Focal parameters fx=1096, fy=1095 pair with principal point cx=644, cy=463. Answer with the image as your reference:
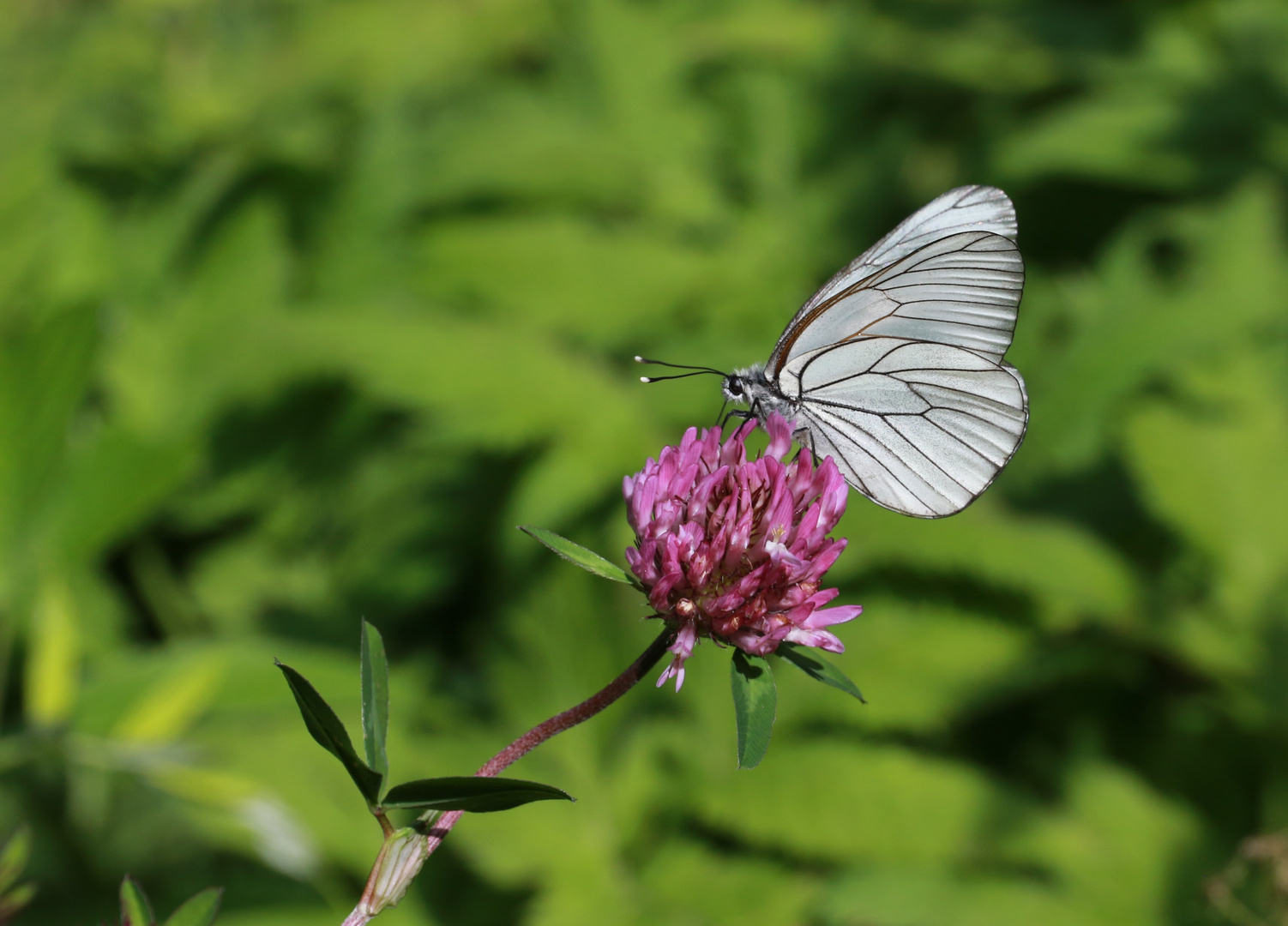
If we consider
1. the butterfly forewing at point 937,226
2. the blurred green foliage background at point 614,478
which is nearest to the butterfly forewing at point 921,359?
the butterfly forewing at point 937,226

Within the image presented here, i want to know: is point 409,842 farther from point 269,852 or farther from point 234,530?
point 234,530

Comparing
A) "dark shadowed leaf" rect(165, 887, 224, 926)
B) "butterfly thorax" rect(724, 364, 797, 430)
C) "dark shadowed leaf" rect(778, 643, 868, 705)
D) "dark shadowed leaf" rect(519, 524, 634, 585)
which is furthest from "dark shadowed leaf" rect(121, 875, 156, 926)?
"butterfly thorax" rect(724, 364, 797, 430)

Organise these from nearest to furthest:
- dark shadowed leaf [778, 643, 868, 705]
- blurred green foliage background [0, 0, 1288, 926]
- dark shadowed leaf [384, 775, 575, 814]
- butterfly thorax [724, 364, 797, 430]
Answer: dark shadowed leaf [384, 775, 575, 814] → dark shadowed leaf [778, 643, 868, 705] → butterfly thorax [724, 364, 797, 430] → blurred green foliage background [0, 0, 1288, 926]

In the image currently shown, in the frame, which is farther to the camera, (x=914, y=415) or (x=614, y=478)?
(x=614, y=478)

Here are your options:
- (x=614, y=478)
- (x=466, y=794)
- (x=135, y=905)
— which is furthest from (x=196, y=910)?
(x=614, y=478)

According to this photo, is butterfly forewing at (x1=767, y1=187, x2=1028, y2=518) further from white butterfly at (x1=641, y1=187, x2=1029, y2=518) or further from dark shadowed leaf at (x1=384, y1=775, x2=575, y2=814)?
dark shadowed leaf at (x1=384, y1=775, x2=575, y2=814)

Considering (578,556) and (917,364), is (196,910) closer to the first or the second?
(578,556)

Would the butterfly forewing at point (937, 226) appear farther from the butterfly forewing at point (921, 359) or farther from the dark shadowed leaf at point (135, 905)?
the dark shadowed leaf at point (135, 905)
